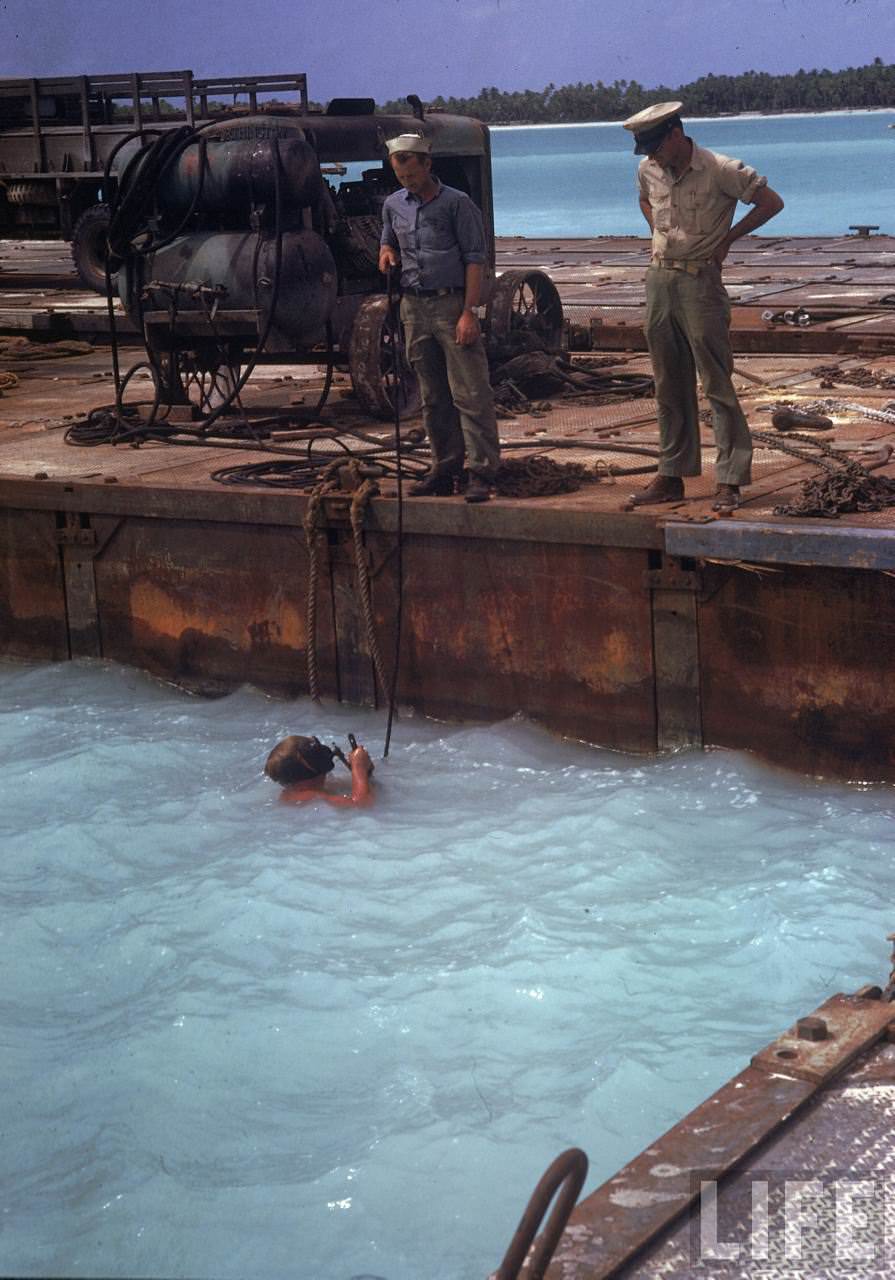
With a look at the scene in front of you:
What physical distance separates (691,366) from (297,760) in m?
2.53

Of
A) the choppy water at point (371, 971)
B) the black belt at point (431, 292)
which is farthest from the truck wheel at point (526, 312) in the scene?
the choppy water at point (371, 971)

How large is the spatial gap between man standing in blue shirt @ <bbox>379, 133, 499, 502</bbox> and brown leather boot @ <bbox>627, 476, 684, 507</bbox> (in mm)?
812

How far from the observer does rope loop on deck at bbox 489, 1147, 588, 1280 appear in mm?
2639

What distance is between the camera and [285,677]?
8.97 m

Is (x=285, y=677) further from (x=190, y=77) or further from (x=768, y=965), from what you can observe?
(x=190, y=77)

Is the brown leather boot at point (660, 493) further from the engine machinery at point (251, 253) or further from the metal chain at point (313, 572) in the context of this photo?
the engine machinery at point (251, 253)

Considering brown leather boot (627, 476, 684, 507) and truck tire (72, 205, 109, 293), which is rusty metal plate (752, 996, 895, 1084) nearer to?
brown leather boot (627, 476, 684, 507)

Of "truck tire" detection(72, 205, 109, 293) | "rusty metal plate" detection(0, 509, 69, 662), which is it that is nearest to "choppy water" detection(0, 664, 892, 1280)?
"rusty metal plate" detection(0, 509, 69, 662)

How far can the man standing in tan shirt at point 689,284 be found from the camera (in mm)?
7059

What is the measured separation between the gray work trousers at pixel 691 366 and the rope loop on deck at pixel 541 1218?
5.08 m

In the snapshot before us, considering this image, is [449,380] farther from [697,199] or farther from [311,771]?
[311,771]

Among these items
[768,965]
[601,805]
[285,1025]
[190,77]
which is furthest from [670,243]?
[190,77]

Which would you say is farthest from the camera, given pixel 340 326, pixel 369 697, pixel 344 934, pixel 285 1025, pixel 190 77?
pixel 190 77

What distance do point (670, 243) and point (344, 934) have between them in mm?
3299
